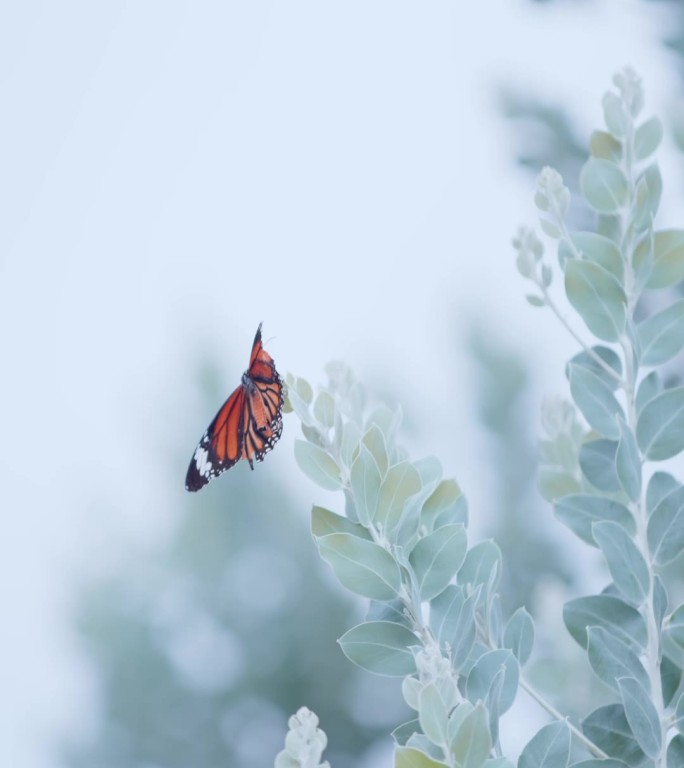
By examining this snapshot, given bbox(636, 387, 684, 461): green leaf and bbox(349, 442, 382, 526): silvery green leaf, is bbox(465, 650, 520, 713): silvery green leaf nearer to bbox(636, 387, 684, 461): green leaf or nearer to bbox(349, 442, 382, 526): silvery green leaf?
bbox(349, 442, 382, 526): silvery green leaf

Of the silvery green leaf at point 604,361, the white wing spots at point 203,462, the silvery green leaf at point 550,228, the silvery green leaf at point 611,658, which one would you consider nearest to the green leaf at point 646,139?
the silvery green leaf at point 550,228

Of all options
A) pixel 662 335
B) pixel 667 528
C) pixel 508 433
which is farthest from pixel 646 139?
pixel 508 433

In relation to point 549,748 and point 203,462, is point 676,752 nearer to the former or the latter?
point 549,748

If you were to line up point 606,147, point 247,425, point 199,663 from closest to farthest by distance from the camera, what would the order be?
point 606,147, point 247,425, point 199,663

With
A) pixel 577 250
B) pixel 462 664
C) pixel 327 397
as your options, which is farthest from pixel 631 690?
pixel 577 250

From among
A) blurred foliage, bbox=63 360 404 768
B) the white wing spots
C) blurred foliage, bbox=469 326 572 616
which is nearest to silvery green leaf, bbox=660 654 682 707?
the white wing spots

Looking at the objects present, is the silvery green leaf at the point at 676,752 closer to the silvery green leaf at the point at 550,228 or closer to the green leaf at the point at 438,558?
the green leaf at the point at 438,558
